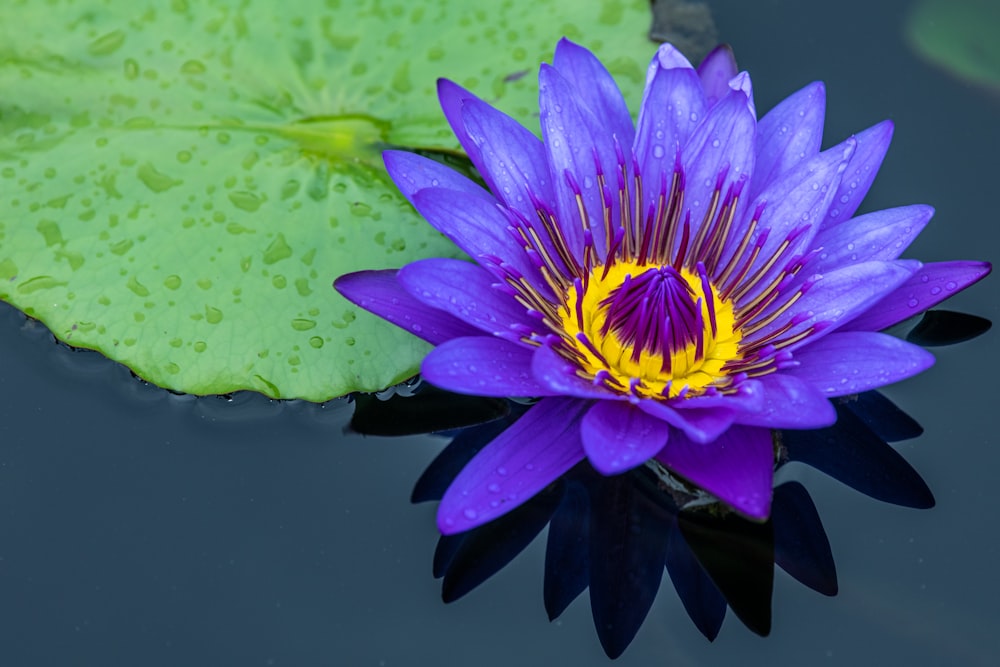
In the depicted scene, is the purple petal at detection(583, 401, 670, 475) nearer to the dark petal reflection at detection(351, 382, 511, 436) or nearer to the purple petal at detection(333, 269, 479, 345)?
the purple petal at detection(333, 269, 479, 345)

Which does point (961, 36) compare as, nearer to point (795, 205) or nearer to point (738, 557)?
point (795, 205)

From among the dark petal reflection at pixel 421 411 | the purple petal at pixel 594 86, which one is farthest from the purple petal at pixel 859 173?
the dark petal reflection at pixel 421 411

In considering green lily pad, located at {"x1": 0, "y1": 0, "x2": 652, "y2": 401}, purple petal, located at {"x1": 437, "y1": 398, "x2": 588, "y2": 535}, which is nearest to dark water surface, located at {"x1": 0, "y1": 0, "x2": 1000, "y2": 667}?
green lily pad, located at {"x1": 0, "y1": 0, "x2": 652, "y2": 401}

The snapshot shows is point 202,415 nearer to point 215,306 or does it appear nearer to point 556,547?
point 215,306

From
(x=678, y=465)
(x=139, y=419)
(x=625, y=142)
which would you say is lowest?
(x=139, y=419)

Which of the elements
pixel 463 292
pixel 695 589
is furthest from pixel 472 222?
pixel 695 589

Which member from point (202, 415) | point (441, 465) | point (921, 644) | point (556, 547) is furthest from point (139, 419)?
point (921, 644)

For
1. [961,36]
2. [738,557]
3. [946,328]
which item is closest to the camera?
[738,557]
